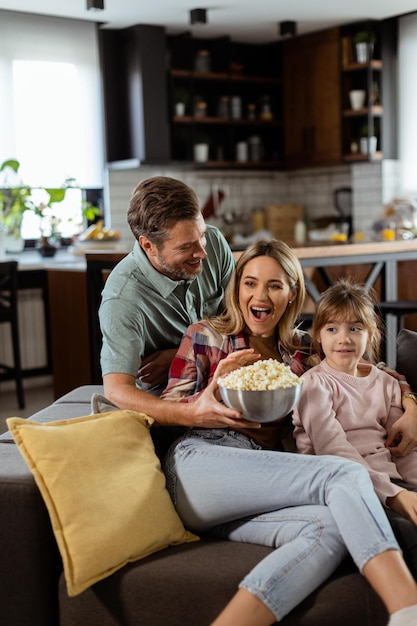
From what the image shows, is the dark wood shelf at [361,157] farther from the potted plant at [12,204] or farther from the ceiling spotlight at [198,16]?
the potted plant at [12,204]

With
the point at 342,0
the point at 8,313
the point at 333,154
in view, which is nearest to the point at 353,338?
the point at 8,313

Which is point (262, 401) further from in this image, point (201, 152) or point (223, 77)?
point (223, 77)

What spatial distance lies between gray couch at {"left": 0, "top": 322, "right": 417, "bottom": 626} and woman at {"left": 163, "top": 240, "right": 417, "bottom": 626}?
0.06m

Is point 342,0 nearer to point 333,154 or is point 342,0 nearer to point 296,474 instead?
point 333,154

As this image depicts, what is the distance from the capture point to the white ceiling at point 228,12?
5.96 meters

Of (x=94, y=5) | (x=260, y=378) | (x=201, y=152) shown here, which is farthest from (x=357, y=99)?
(x=260, y=378)

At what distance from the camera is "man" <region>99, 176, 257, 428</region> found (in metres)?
2.31

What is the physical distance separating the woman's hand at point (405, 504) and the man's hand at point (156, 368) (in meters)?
0.74

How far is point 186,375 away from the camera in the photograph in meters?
2.27

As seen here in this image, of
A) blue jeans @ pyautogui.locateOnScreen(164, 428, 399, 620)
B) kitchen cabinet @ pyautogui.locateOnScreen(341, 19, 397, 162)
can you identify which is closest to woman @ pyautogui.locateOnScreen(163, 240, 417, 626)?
blue jeans @ pyautogui.locateOnScreen(164, 428, 399, 620)

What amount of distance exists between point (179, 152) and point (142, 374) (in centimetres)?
494

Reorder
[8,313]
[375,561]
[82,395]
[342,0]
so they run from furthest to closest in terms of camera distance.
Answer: [342,0] → [8,313] → [82,395] → [375,561]

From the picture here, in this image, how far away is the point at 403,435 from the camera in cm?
227

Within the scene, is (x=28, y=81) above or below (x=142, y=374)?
above
